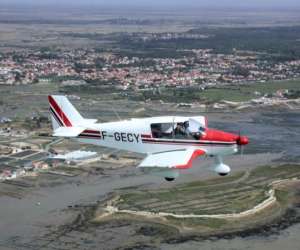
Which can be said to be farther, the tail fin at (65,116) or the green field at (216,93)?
the green field at (216,93)

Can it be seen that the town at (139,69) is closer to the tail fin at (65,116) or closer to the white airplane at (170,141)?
the tail fin at (65,116)

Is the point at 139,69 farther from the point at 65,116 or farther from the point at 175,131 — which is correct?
the point at 175,131

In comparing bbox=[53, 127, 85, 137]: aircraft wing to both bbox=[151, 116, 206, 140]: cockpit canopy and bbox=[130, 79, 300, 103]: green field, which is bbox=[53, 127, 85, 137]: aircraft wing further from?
bbox=[130, 79, 300, 103]: green field

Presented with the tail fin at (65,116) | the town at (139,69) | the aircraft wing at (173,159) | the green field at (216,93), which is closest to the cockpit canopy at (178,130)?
the aircraft wing at (173,159)

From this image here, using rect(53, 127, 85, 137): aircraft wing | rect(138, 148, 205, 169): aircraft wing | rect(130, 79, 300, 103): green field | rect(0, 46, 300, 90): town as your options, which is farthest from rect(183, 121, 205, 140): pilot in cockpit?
rect(0, 46, 300, 90): town

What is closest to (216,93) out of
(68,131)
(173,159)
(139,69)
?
(139,69)

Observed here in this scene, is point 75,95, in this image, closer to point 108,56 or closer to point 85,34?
point 108,56

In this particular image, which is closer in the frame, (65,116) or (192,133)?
(192,133)
